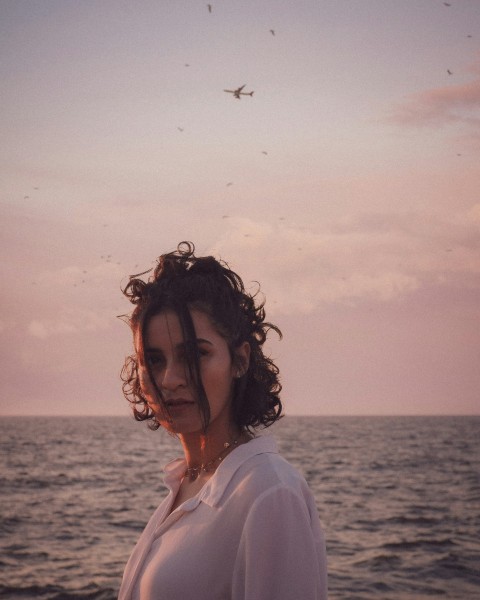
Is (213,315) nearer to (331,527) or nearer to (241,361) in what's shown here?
(241,361)

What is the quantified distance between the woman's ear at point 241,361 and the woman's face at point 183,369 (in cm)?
1

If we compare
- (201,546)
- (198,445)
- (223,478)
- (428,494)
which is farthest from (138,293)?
(428,494)

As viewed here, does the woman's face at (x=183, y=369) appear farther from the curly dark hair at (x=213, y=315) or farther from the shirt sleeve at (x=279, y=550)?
the shirt sleeve at (x=279, y=550)

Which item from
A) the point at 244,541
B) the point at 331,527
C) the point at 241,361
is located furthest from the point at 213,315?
the point at 331,527

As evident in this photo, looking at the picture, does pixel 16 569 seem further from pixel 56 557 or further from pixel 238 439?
pixel 238 439

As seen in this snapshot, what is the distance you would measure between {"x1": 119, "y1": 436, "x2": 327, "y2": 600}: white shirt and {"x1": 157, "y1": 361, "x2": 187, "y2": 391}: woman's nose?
284 mm

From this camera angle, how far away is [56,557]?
1522 cm

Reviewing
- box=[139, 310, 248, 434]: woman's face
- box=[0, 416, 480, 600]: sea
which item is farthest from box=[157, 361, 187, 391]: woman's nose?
box=[0, 416, 480, 600]: sea

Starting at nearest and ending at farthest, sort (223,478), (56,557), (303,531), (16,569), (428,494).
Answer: (303,531) < (223,478) < (16,569) < (56,557) < (428,494)

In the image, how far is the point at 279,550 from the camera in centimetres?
204

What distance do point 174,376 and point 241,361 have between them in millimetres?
252

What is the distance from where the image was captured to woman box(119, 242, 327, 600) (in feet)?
6.79

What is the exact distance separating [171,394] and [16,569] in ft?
43.2

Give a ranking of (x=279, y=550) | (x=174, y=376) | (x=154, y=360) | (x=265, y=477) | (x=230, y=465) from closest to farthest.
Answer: (x=279, y=550) < (x=265, y=477) < (x=230, y=465) < (x=174, y=376) < (x=154, y=360)
